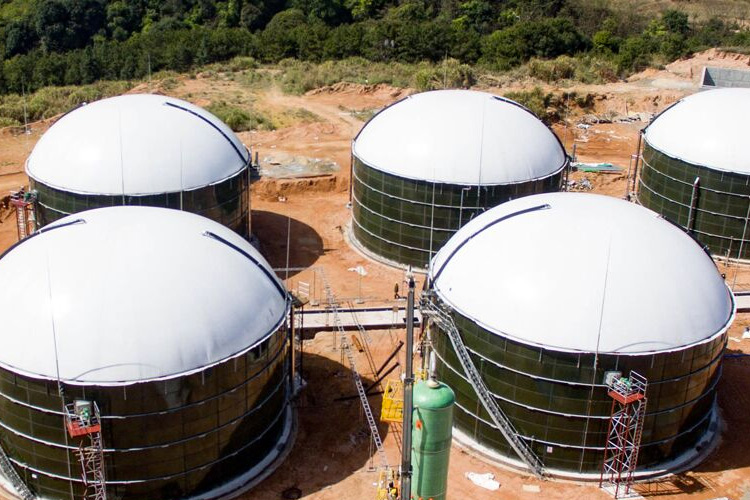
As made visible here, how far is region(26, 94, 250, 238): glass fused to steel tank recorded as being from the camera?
35.3m

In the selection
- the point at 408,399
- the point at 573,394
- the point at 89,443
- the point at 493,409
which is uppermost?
the point at 408,399

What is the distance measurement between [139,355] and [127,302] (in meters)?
1.52

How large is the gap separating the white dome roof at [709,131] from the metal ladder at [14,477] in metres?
32.7

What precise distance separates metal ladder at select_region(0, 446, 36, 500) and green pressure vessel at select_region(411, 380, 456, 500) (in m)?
11.3

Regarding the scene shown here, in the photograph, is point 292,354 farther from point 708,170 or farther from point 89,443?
point 708,170

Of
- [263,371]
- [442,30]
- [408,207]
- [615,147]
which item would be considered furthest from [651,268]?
[442,30]

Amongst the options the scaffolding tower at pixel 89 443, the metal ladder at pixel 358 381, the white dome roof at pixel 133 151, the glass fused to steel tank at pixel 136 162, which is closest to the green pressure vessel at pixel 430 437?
the metal ladder at pixel 358 381

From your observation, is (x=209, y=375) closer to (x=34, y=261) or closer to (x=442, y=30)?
(x=34, y=261)

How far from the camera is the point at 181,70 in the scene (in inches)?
3137

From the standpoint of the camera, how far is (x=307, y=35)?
8350 cm

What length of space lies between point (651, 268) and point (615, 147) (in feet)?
123

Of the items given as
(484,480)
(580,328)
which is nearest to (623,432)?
(580,328)

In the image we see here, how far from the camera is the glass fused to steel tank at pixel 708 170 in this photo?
41.1m

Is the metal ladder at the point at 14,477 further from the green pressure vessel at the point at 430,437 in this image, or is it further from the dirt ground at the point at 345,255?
→ the green pressure vessel at the point at 430,437
